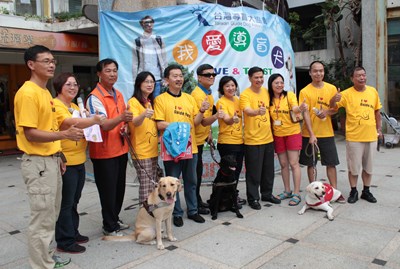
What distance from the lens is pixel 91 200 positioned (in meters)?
5.29

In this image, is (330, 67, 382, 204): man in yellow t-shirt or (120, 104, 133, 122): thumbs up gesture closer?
(120, 104, 133, 122): thumbs up gesture

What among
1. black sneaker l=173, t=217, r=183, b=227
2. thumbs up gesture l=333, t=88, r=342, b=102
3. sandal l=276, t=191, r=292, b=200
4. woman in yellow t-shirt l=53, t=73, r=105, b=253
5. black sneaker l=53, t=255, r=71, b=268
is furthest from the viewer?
sandal l=276, t=191, r=292, b=200

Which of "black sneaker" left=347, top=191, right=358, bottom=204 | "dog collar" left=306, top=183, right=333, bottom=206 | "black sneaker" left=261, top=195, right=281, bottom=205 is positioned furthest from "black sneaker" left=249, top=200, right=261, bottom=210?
"black sneaker" left=347, top=191, right=358, bottom=204

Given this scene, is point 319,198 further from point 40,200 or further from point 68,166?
point 40,200

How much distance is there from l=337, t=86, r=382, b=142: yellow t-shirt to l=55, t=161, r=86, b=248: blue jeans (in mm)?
3401

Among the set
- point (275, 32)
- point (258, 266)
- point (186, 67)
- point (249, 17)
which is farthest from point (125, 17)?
point (258, 266)

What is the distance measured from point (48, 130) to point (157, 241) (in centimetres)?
149

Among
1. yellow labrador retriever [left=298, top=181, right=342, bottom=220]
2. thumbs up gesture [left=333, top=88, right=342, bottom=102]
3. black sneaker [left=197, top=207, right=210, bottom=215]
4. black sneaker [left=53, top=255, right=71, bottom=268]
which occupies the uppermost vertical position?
thumbs up gesture [left=333, top=88, right=342, bottom=102]

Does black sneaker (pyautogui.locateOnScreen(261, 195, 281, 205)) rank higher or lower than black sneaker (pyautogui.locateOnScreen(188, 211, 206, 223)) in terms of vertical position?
higher

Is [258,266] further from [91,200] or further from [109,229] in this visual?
[91,200]

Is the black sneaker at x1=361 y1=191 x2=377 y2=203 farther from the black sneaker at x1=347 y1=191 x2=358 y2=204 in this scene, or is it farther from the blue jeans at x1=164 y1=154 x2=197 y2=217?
the blue jeans at x1=164 y1=154 x2=197 y2=217

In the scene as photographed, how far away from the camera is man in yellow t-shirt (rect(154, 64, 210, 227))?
12.6 ft

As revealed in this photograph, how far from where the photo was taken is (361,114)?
454cm

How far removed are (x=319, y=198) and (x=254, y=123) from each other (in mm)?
1211
